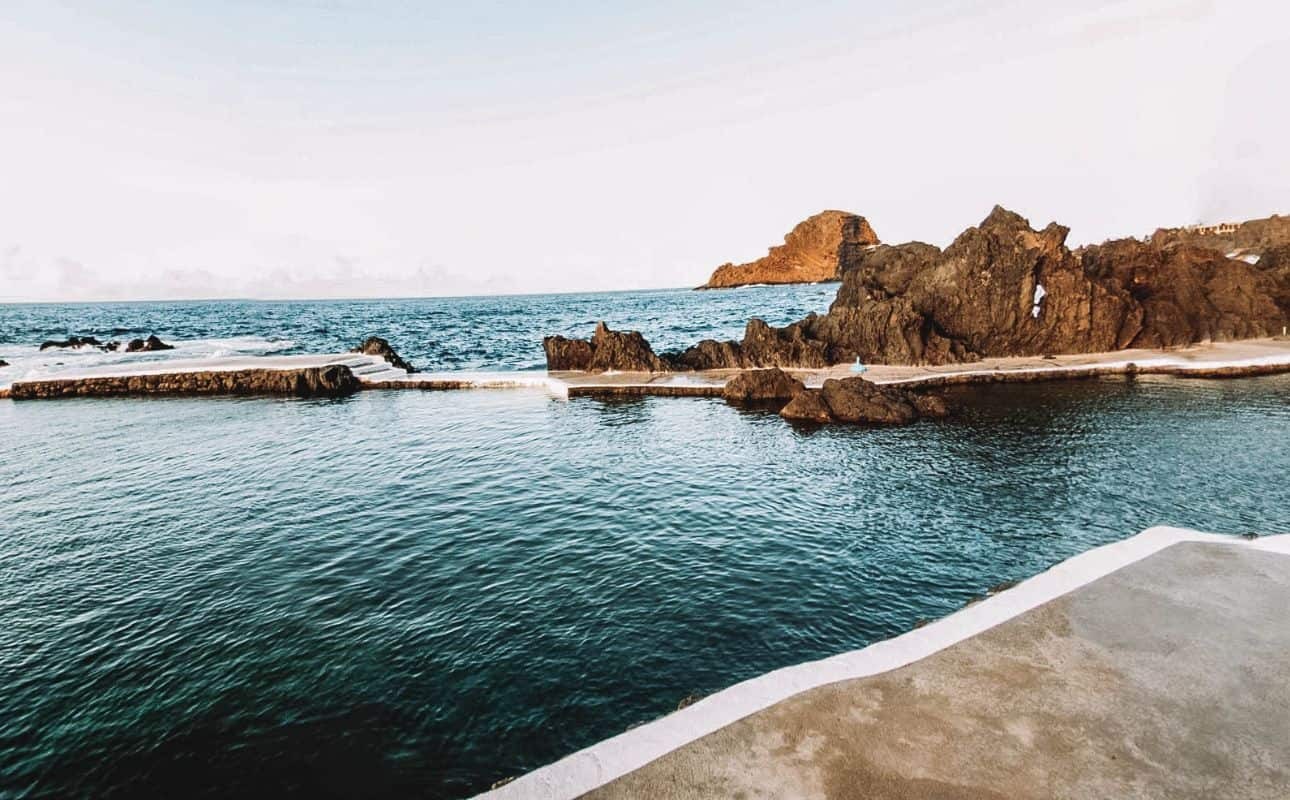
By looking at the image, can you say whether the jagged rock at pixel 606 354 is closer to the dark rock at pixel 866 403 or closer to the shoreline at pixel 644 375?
the shoreline at pixel 644 375

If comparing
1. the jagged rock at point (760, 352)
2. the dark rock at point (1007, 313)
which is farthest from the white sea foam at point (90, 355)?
the dark rock at point (1007, 313)

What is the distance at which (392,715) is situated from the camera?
10.5 meters

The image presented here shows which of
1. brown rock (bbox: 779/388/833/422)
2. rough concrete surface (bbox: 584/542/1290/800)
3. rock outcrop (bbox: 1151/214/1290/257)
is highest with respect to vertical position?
rock outcrop (bbox: 1151/214/1290/257)

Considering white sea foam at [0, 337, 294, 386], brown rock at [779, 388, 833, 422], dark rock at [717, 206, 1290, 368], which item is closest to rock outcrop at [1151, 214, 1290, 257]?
dark rock at [717, 206, 1290, 368]

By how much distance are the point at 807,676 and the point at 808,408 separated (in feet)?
81.3

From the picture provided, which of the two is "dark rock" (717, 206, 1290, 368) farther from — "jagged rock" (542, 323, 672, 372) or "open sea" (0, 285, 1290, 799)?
"open sea" (0, 285, 1290, 799)

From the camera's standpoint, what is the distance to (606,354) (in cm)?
4938

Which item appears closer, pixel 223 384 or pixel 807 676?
pixel 807 676

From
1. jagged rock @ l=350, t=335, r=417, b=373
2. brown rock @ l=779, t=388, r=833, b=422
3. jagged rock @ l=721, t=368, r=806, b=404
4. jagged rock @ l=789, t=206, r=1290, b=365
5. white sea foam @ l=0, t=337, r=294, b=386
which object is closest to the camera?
brown rock @ l=779, t=388, r=833, b=422

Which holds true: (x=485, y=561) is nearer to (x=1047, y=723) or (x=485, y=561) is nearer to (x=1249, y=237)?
(x=1047, y=723)

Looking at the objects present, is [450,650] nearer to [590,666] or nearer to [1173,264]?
[590,666]

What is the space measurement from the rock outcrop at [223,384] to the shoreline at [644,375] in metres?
0.08

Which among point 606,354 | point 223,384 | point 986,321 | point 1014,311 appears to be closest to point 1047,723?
point 606,354

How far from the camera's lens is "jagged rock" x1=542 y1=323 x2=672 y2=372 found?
48312 mm
